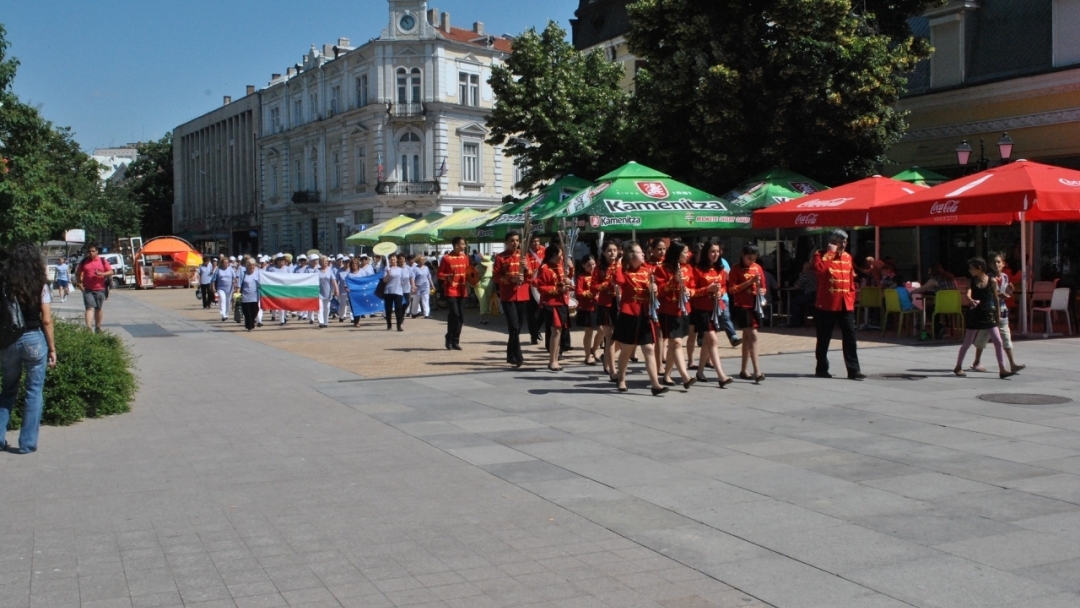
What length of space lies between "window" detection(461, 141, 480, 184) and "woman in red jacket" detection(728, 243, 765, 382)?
47011mm

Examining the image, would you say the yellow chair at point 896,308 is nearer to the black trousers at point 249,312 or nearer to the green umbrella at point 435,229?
the black trousers at point 249,312

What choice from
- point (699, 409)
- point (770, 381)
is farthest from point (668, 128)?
point (699, 409)

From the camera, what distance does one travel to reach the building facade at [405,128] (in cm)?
5734

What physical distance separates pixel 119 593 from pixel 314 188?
6286 cm

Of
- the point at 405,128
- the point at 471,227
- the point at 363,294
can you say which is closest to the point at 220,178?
the point at 405,128

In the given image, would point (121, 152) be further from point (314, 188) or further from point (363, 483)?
point (363, 483)

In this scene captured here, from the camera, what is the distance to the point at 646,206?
18.8 metres

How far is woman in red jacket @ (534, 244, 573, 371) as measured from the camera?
45.6ft

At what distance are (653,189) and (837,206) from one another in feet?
10.6

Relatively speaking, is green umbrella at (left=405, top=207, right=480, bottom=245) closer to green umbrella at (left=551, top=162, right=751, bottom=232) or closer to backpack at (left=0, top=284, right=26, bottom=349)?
green umbrella at (left=551, top=162, right=751, bottom=232)

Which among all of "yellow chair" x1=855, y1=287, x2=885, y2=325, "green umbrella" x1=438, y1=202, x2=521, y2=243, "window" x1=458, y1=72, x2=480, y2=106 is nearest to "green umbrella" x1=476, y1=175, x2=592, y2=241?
"green umbrella" x1=438, y1=202, x2=521, y2=243

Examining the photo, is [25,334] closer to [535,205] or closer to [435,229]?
[535,205]

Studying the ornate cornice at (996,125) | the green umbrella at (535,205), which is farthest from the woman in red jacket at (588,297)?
the ornate cornice at (996,125)

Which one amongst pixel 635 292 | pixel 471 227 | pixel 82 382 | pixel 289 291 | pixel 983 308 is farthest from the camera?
pixel 471 227
